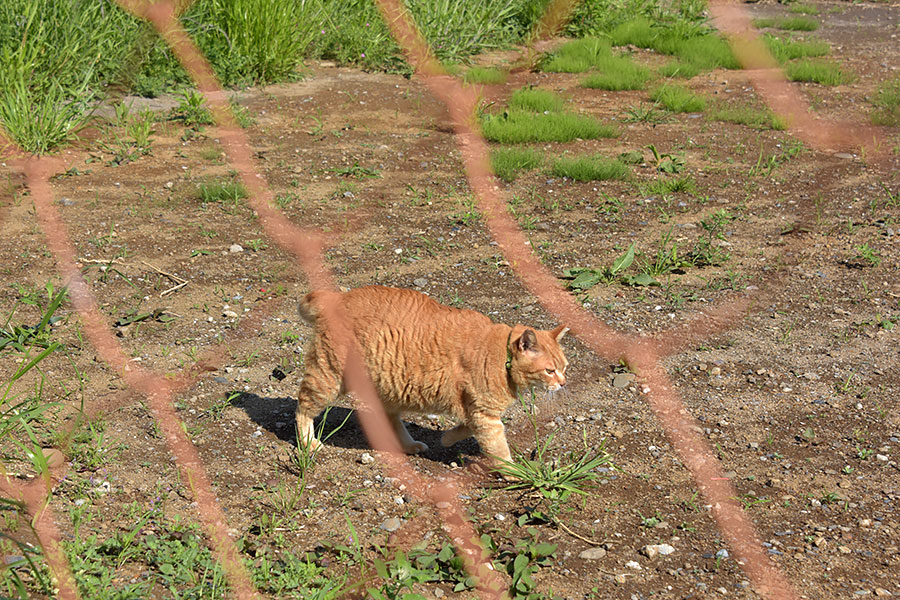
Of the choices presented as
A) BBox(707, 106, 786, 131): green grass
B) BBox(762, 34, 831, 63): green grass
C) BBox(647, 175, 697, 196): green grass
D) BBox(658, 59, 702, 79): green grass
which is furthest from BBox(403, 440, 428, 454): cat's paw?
BBox(762, 34, 831, 63): green grass

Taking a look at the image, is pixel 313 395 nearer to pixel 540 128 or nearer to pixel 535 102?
pixel 540 128

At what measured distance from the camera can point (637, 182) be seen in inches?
300

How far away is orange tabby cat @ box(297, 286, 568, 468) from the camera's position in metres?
4.18

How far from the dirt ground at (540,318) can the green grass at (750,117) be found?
0.28ft

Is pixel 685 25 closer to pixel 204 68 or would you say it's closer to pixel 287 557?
pixel 204 68

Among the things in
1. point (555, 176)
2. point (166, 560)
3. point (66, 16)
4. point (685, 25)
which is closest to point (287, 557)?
point (166, 560)

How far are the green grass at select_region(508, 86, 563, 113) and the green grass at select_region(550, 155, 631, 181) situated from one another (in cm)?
145

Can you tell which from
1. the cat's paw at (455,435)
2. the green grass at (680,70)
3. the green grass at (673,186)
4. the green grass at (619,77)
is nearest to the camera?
the cat's paw at (455,435)

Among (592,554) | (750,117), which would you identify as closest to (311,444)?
(592,554)

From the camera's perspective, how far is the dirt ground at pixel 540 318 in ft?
12.5

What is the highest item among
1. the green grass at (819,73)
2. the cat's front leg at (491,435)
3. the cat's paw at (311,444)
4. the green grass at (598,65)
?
the green grass at (819,73)

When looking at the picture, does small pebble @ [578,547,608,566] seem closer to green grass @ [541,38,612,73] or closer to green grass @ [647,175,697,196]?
green grass @ [647,175,697,196]

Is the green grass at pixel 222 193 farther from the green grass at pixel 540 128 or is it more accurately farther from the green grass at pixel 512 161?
the green grass at pixel 540 128

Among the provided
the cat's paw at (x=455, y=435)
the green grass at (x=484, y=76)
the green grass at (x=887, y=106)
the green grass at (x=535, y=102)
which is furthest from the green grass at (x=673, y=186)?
the cat's paw at (x=455, y=435)
